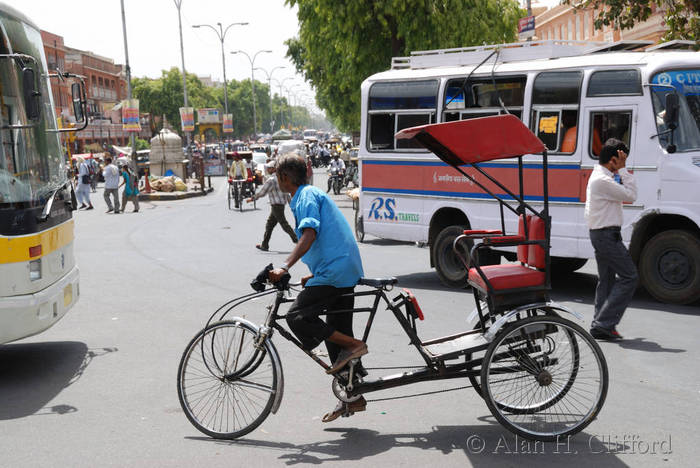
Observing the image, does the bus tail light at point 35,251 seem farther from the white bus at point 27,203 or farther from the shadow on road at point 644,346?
the shadow on road at point 644,346

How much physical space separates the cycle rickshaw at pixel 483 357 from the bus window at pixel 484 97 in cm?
563

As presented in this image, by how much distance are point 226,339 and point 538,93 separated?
6.62m

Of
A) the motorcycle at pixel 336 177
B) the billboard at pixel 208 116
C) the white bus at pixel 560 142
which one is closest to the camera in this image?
the white bus at pixel 560 142

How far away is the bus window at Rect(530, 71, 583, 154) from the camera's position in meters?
10.1

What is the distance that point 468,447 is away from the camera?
16.0ft

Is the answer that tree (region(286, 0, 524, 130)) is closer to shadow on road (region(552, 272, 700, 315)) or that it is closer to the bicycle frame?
shadow on road (region(552, 272, 700, 315))

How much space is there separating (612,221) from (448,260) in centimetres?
381

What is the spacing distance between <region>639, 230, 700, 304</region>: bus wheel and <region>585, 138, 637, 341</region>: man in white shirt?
221 cm

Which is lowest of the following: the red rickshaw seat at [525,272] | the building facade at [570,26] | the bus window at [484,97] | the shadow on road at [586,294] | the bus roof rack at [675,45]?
the shadow on road at [586,294]

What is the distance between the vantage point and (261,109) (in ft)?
626

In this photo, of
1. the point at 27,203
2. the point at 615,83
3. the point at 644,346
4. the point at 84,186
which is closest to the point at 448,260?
the point at 615,83

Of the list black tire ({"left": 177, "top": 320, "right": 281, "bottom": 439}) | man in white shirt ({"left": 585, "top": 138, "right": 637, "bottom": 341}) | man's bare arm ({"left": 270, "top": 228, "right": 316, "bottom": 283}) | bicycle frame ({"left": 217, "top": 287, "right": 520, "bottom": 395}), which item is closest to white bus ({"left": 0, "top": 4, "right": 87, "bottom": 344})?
black tire ({"left": 177, "top": 320, "right": 281, "bottom": 439})

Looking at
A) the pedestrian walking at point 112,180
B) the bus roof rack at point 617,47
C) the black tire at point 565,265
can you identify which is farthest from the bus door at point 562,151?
the pedestrian walking at point 112,180

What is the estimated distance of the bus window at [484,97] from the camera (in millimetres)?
10695
